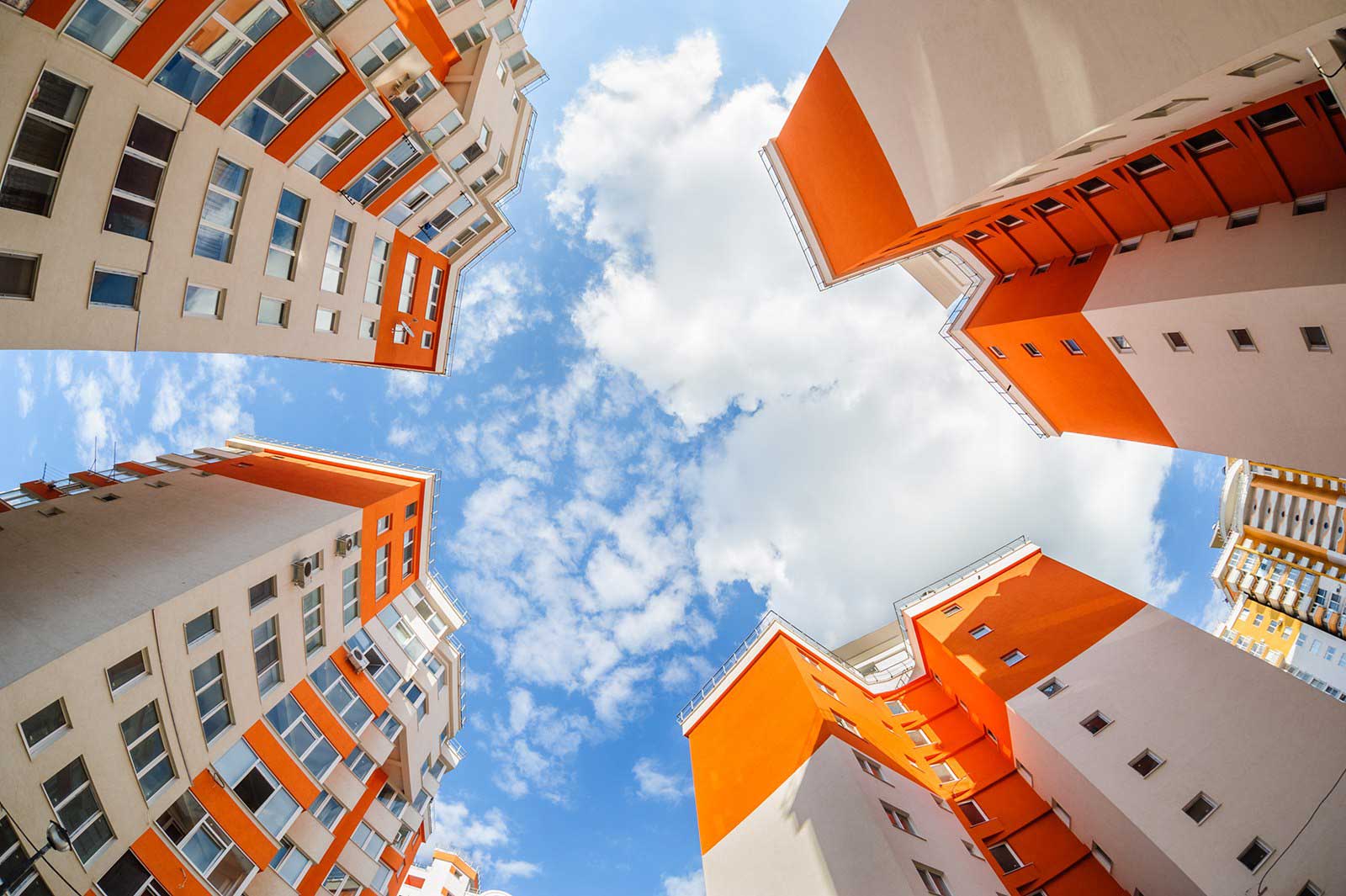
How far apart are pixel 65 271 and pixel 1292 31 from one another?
20.2 meters

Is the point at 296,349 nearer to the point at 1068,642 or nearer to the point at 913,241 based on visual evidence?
the point at 913,241

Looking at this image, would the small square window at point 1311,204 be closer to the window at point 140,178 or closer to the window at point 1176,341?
the window at point 1176,341

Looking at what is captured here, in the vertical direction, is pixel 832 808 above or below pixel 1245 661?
below

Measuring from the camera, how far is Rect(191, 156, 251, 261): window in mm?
13133

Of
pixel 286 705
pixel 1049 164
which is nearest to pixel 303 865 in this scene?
pixel 286 705

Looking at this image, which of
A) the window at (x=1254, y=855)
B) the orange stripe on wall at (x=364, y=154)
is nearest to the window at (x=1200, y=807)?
the window at (x=1254, y=855)

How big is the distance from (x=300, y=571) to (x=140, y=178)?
12.8m

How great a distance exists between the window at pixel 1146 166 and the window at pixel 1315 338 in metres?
6.87

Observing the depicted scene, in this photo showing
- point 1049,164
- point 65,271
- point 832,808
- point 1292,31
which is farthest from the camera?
point 832,808

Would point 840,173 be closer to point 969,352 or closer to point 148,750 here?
point 969,352

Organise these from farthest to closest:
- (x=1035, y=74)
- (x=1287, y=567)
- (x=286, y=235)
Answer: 1. (x=1287, y=567)
2. (x=286, y=235)
3. (x=1035, y=74)

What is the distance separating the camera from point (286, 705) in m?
19.9

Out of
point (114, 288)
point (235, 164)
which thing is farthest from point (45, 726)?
point (235, 164)

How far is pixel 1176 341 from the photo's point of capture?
16641mm
